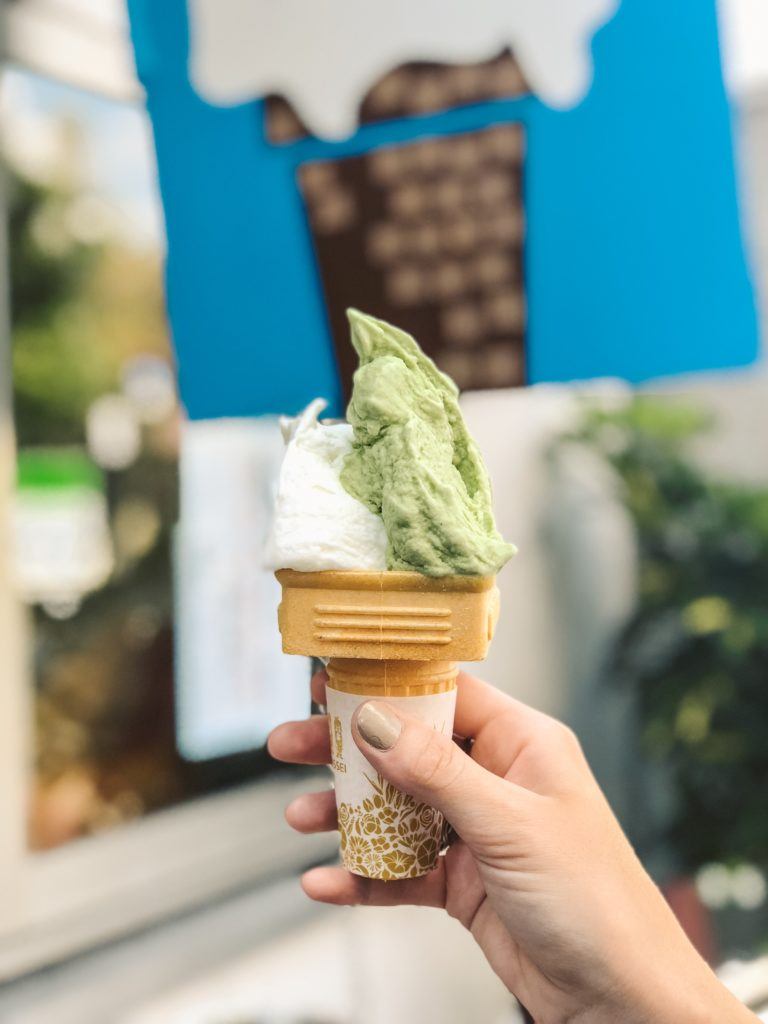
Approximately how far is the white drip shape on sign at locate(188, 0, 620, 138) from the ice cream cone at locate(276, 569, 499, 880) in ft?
4.31

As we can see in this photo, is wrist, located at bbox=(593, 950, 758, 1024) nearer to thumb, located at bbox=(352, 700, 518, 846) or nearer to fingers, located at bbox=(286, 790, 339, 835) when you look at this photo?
thumb, located at bbox=(352, 700, 518, 846)

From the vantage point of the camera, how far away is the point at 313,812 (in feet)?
5.11

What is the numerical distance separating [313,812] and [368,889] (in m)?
0.16

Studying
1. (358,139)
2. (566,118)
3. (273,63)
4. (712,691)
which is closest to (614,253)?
(566,118)

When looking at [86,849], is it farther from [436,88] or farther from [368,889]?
[436,88]

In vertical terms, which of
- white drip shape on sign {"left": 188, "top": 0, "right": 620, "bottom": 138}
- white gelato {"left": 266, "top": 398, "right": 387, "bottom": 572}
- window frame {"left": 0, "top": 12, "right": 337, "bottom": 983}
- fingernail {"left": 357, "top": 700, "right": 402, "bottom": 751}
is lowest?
window frame {"left": 0, "top": 12, "right": 337, "bottom": 983}

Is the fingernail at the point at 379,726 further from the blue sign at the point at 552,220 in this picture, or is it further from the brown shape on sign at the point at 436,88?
the brown shape on sign at the point at 436,88

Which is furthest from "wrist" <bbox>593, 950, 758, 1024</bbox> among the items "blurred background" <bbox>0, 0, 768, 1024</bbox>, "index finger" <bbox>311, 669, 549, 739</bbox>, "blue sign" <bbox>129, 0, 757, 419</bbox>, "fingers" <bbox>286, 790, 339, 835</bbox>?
"blue sign" <bbox>129, 0, 757, 419</bbox>

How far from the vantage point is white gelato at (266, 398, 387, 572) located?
46.4 inches

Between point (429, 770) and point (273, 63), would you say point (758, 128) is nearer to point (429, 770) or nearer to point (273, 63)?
point (273, 63)

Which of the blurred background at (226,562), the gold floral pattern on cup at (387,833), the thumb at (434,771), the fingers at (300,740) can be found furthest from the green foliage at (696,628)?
the thumb at (434,771)

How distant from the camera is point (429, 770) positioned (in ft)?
3.70

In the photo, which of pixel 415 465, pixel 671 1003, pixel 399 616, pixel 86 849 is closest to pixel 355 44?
pixel 415 465

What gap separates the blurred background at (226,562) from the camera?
212 cm
